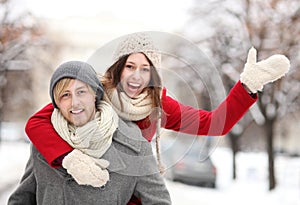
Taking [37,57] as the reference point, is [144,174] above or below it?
above

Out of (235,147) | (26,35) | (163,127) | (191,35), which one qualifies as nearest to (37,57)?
(26,35)

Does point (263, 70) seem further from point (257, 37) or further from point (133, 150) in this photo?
point (257, 37)

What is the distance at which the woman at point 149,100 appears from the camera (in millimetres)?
1533


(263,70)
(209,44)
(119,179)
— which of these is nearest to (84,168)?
(119,179)

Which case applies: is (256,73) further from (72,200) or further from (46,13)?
(46,13)

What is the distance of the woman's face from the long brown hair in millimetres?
14

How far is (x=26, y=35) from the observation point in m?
12.8

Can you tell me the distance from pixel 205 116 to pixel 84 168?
0.50 m

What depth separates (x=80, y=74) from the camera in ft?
5.00

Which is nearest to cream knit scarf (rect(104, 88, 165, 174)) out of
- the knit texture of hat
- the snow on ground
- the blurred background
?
the knit texture of hat

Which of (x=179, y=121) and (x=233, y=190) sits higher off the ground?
(x=179, y=121)

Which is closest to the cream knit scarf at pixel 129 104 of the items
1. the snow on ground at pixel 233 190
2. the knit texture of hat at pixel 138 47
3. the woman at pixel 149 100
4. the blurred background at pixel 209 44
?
the woman at pixel 149 100

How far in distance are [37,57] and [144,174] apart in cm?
1333

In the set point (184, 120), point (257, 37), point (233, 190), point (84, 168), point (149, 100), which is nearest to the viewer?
point (84, 168)
